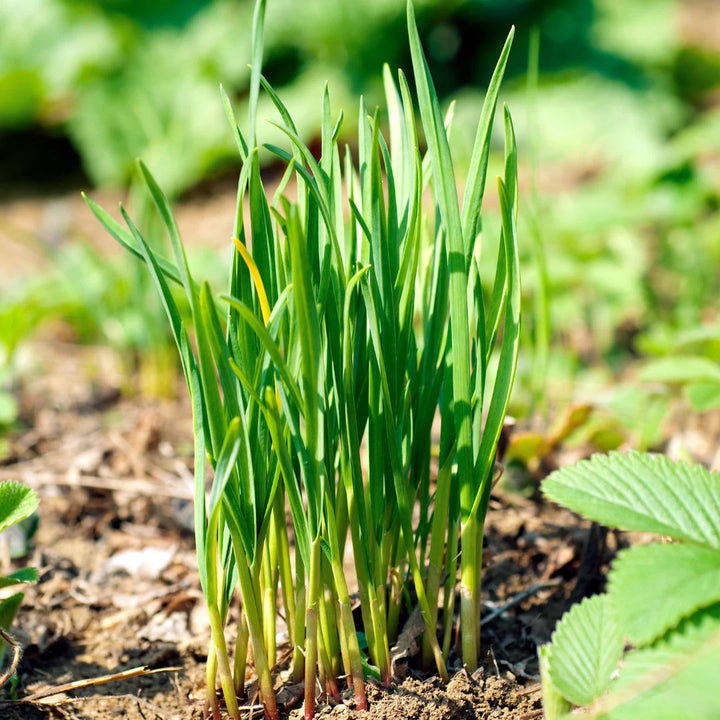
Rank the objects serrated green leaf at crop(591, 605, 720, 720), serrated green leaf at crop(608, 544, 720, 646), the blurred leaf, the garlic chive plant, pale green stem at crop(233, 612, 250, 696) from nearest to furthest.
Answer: serrated green leaf at crop(591, 605, 720, 720), serrated green leaf at crop(608, 544, 720, 646), the garlic chive plant, pale green stem at crop(233, 612, 250, 696), the blurred leaf

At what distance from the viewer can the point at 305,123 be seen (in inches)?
159

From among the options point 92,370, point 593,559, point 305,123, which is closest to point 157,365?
point 92,370

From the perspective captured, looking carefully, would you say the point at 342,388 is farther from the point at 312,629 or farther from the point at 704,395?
the point at 704,395

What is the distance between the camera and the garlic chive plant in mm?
674

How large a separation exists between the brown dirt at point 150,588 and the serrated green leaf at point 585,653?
6.1 inches

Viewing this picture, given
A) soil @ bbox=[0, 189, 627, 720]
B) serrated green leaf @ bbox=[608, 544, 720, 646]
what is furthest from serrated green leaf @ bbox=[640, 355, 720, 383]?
serrated green leaf @ bbox=[608, 544, 720, 646]

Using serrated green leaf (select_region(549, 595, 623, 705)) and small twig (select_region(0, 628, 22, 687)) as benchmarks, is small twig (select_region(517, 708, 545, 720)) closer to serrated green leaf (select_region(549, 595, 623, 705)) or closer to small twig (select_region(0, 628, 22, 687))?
serrated green leaf (select_region(549, 595, 623, 705))

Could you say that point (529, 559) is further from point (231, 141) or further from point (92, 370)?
point (231, 141)

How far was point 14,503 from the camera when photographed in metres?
0.79

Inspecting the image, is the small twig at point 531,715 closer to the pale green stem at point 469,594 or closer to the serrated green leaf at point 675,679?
the pale green stem at point 469,594

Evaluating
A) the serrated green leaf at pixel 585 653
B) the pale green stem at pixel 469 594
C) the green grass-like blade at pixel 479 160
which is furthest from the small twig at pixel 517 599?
the green grass-like blade at pixel 479 160

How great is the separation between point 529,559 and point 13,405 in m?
0.99

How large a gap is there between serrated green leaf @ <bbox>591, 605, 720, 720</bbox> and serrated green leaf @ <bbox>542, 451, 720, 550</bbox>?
78 millimetres

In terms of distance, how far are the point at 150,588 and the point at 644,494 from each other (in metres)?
0.77
